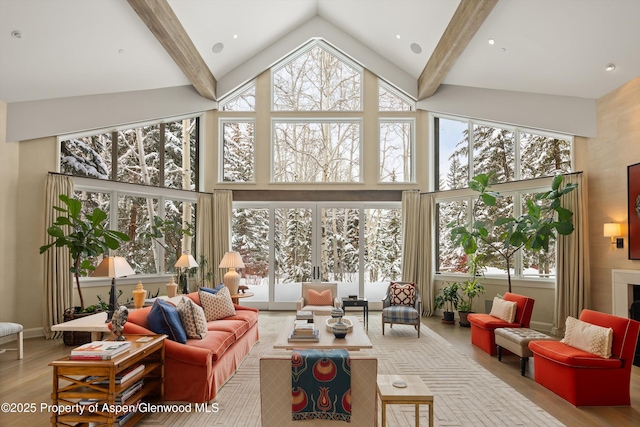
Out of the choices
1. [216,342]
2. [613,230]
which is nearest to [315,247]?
[216,342]

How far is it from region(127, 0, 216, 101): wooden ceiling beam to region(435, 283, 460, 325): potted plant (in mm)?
6418

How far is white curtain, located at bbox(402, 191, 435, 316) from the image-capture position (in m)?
8.78

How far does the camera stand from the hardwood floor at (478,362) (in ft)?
11.8

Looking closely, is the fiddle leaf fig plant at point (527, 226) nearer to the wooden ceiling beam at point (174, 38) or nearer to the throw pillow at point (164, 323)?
the throw pillow at point (164, 323)

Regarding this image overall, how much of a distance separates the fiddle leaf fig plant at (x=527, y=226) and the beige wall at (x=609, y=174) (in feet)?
1.38

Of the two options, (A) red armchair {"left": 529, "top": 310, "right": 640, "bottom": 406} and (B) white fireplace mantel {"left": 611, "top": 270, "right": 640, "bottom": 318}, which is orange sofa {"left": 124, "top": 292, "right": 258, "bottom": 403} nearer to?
(A) red armchair {"left": 529, "top": 310, "right": 640, "bottom": 406}

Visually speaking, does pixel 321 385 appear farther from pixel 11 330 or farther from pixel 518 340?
pixel 11 330

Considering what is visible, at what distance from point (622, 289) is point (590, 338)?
81.2 inches

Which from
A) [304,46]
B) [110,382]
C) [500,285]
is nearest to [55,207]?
[110,382]

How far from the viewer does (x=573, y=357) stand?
3.93 metres

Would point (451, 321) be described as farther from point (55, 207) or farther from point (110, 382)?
point (55, 207)

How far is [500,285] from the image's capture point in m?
7.81

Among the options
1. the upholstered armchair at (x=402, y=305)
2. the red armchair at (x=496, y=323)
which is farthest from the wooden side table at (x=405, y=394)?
the upholstered armchair at (x=402, y=305)

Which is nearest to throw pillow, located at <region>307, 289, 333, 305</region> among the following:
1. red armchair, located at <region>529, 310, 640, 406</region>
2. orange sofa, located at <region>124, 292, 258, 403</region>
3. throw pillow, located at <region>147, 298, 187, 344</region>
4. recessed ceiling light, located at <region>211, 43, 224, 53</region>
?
orange sofa, located at <region>124, 292, 258, 403</region>
